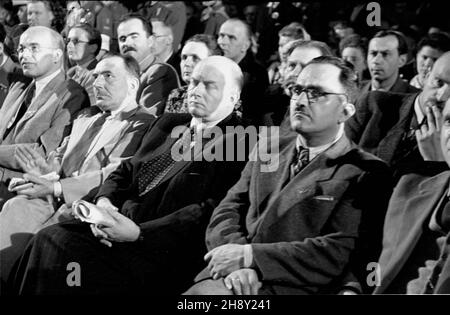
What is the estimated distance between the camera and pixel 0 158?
4.35 meters

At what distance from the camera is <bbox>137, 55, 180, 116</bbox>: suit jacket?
492cm

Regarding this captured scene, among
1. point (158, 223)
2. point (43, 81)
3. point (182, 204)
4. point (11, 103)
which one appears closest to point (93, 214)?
point (158, 223)

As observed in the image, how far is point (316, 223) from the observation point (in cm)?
291

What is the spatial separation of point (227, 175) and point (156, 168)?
0.36 meters

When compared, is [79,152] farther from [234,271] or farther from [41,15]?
[41,15]

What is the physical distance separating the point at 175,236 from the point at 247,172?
1.34 feet

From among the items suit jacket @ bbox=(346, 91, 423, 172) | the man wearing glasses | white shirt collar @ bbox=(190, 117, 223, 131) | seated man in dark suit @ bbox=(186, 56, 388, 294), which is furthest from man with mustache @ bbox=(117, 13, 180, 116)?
seated man in dark suit @ bbox=(186, 56, 388, 294)

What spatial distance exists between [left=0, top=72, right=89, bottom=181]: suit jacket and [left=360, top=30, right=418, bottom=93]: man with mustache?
1543 millimetres

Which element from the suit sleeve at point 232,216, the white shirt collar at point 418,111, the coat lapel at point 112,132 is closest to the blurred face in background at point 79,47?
the coat lapel at point 112,132

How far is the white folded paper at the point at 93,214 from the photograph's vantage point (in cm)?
326

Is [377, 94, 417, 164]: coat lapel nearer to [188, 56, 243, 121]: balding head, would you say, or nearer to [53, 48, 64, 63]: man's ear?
[188, 56, 243, 121]: balding head

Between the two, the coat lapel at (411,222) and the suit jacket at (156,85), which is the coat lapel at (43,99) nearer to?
the suit jacket at (156,85)
